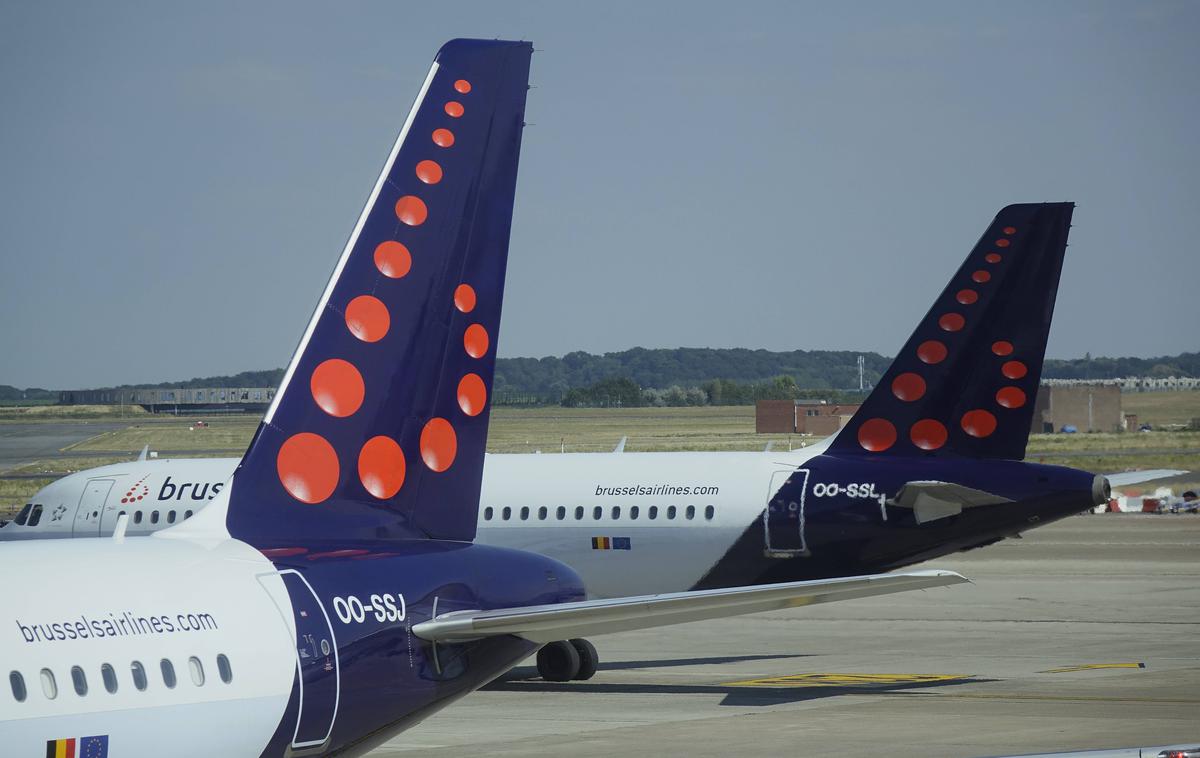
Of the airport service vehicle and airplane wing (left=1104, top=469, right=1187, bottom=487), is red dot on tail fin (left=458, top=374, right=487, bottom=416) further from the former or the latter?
airplane wing (left=1104, top=469, right=1187, bottom=487)

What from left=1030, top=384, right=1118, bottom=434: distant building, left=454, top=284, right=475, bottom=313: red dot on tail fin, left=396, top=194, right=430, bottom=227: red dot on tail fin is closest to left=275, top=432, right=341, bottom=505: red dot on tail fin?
left=454, top=284, right=475, bottom=313: red dot on tail fin

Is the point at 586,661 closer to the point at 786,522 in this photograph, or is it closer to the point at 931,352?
the point at 786,522

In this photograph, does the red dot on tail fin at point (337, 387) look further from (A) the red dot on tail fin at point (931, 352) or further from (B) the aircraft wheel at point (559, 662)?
(A) the red dot on tail fin at point (931, 352)

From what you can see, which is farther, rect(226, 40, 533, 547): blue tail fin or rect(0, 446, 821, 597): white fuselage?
rect(0, 446, 821, 597): white fuselage

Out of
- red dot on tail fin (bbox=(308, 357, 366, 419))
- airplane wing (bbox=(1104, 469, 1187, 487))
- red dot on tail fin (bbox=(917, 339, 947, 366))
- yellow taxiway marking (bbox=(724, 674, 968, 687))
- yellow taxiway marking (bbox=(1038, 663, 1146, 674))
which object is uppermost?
red dot on tail fin (bbox=(917, 339, 947, 366))

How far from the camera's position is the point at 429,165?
13.2 m

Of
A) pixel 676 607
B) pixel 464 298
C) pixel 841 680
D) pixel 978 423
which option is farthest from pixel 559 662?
pixel 676 607

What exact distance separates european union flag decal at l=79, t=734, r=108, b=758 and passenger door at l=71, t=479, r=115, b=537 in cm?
2128

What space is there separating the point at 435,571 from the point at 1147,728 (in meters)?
11.8

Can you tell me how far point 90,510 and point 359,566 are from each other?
64.6ft

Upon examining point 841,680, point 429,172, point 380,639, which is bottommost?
point 841,680

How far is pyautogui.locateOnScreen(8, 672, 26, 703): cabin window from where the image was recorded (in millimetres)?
8914

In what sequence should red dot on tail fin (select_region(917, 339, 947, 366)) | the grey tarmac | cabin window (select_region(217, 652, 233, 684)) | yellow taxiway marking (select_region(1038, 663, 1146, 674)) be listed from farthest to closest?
red dot on tail fin (select_region(917, 339, 947, 366))
yellow taxiway marking (select_region(1038, 663, 1146, 674))
the grey tarmac
cabin window (select_region(217, 652, 233, 684))

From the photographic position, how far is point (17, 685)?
8.95 meters
